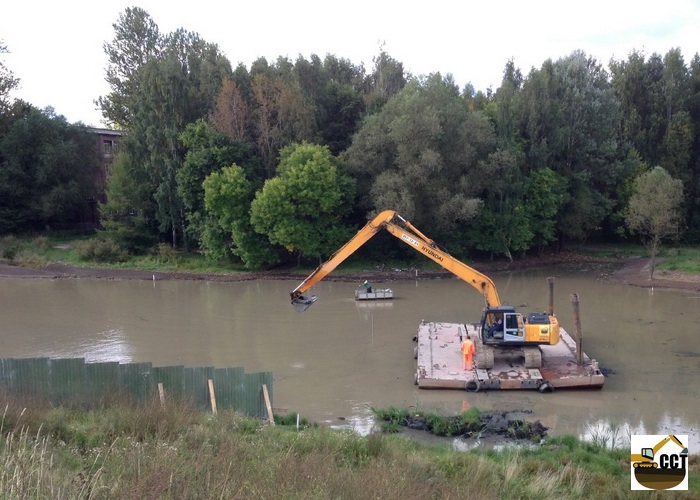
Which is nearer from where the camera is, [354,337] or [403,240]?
[403,240]

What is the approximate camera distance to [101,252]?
42.8m

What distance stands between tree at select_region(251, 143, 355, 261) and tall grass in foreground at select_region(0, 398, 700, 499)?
87.9 feet

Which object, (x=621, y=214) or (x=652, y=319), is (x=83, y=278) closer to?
(x=652, y=319)

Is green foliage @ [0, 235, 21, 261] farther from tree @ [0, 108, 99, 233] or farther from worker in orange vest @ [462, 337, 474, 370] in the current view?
worker in orange vest @ [462, 337, 474, 370]

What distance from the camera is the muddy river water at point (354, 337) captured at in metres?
16.8

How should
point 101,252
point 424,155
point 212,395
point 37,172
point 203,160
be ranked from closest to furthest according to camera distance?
point 212,395 < point 424,155 < point 203,160 < point 101,252 < point 37,172

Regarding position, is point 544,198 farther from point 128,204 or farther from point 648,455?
point 648,455

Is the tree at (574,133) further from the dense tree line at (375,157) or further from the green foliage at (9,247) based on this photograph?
the green foliage at (9,247)

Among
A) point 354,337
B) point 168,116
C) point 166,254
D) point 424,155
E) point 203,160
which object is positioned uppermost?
point 168,116

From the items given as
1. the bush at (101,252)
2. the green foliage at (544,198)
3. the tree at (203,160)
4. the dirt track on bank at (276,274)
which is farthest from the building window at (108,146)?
the green foliage at (544,198)

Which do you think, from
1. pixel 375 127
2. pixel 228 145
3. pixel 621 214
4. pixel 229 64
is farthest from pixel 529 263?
pixel 229 64

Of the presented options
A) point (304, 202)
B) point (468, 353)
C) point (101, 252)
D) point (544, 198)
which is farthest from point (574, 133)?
point (101, 252)

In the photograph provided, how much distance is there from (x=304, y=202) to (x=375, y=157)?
5173 mm

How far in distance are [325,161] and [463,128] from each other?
870 cm
